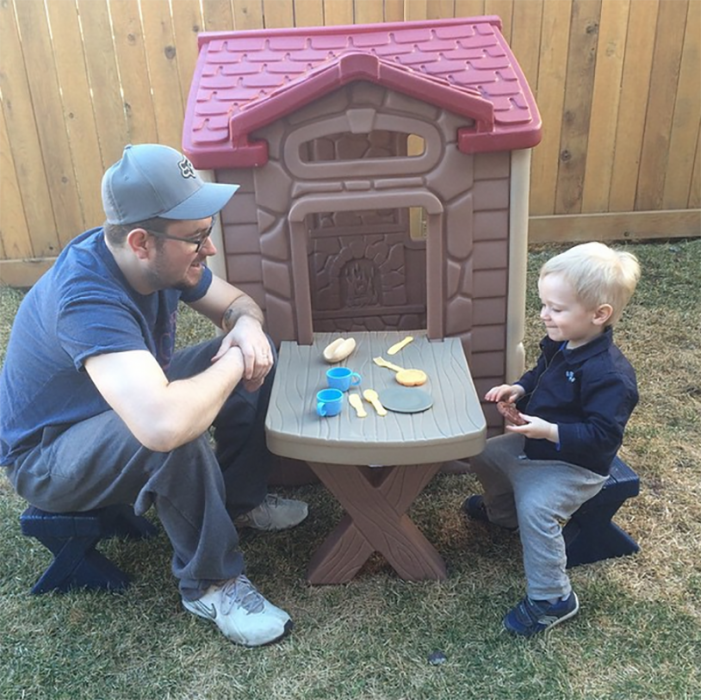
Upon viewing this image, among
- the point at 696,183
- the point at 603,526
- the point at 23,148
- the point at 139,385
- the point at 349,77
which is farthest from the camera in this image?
the point at 696,183

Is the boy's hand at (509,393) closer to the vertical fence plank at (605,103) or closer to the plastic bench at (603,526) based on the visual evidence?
the plastic bench at (603,526)

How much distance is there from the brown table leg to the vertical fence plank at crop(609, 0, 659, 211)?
352cm

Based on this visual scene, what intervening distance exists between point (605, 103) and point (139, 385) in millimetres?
4093

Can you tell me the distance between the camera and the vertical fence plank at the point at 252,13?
4531 mm

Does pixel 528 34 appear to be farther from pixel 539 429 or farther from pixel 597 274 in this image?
pixel 539 429

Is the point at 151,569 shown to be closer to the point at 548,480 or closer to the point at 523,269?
the point at 548,480

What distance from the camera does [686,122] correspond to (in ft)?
16.2

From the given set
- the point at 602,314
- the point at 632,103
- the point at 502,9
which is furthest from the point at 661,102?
the point at 602,314

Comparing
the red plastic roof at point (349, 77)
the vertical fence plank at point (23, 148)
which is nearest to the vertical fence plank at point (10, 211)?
the vertical fence plank at point (23, 148)

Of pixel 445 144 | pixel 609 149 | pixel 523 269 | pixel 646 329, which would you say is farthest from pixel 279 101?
pixel 609 149

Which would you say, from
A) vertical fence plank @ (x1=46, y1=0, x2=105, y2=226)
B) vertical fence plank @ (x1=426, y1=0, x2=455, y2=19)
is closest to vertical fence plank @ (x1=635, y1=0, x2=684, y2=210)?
vertical fence plank @ (x1=426, y1=0, x2=455, y2=19)

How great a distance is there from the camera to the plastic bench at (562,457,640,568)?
2.29 meters

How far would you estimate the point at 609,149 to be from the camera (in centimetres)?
498

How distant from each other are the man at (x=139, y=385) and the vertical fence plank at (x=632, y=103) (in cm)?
357
